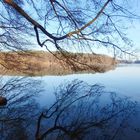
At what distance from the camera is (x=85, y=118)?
685cm

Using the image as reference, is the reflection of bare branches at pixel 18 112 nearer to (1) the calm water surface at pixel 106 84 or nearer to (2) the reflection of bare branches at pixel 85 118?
(2) the reflection of bare branches at pixel 85 118

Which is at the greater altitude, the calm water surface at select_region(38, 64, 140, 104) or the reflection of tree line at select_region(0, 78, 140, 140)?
the calm water surface at select_region(38, 64, 140, 104)

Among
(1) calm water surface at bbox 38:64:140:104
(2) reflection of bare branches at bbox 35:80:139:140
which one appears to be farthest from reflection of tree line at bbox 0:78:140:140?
(1) calm water surface at bbox 38:64:140:104

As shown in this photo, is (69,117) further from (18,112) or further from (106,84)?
(106,84)

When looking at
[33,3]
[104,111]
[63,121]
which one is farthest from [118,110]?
[33,3]

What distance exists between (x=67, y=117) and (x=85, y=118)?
0.43 m

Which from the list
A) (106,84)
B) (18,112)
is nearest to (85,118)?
(18,112)

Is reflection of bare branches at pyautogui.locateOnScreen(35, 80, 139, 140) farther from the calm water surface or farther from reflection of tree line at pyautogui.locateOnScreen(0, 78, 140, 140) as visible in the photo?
the calm water surface

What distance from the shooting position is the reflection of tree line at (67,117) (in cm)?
567

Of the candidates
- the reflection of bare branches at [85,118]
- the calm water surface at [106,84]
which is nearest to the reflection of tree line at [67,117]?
the reflection of bare branches at [85,118]

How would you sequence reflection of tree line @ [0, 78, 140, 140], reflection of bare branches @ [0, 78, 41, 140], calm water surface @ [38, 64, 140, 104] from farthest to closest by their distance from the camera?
calm water surface @ [38, 64, 140, 104], reflection of bare branches @ [0, 78, 41, 140], reflection of tree line @ [0, 78, 140, 140]

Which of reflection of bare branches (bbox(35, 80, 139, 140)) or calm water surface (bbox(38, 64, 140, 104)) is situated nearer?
reflection of bare branches (bbox(35, 80, 139, 140))

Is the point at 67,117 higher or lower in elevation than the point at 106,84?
lower

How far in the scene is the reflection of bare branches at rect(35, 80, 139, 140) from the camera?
5695 mm
